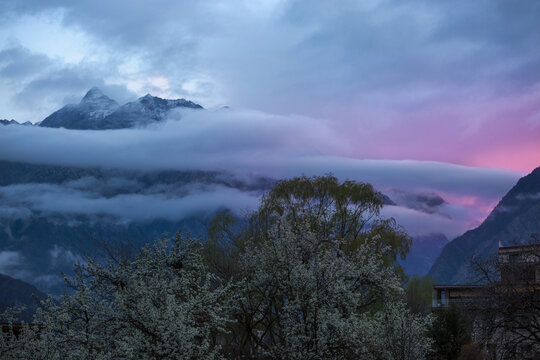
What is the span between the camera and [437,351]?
5109 cm

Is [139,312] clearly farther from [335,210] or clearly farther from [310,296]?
[335,210]

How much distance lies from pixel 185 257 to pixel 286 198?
21157 mm

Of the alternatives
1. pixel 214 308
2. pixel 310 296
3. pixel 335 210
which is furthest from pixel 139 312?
pixel 335 210

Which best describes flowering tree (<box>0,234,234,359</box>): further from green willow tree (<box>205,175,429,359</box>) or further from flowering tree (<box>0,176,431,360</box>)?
green willow tree (<box>205,175,429,359</box>)

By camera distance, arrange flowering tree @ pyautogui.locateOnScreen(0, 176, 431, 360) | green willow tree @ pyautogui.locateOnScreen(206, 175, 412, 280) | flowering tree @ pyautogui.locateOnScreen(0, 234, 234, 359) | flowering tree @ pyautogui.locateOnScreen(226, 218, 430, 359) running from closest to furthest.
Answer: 1. flowering tree @ pyautogui.locateOnScreen(0, 234, 234, 359)
2. flowering tree @ pyautogui.locateOnScreen(0, 176, 431, 360)
3. flowering tree @ pyautogui.locateOnScreen(226, 218, 430, 359)
4. green willow tree @ pyautogui.locateOnScreen(206, 175, 412, 280)

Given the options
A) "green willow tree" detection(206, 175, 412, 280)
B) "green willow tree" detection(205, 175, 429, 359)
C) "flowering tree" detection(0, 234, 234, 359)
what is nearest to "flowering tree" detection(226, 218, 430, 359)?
"green willow tree" detection(205, 175, 429, 359)

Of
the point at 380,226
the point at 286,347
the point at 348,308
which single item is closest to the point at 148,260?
the point at 286,347

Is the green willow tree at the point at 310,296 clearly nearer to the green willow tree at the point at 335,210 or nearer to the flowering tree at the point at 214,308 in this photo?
the flowering tree at the point at 214,308

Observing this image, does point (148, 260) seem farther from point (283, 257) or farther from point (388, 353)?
→ point (388, 353)

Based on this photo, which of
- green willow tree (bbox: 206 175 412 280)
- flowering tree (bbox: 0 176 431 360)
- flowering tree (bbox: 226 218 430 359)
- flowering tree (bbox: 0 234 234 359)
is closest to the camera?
flowering tree (bbox: 0 234 234 359)

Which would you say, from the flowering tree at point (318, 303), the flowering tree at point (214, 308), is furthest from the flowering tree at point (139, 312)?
the flowering tree at point (318, 303)

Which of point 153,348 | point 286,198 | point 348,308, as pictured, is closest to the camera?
point 153,348

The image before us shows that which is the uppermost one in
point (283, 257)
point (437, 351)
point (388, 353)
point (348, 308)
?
point (283, 257)

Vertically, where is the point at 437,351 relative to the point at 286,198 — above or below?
below
